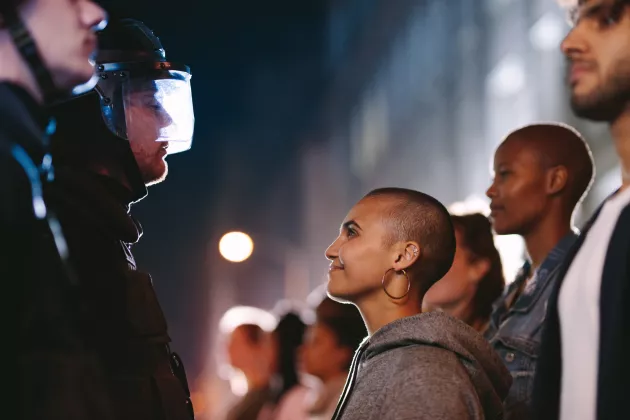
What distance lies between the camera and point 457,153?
94.0 ft

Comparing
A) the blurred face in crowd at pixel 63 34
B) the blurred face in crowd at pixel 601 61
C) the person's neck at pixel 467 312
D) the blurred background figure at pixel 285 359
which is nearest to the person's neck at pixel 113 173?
the blurred face in crowd at pixel 63 34

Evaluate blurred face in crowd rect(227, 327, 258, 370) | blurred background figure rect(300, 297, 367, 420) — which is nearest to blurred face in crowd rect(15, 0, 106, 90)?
blurred background figure rect(300, 297, 367, 420)

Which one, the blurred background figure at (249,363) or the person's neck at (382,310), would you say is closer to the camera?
the person's neck at (382,310)

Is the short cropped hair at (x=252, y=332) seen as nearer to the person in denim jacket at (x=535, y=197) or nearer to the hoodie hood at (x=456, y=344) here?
the person in denim jacket at (x=535, y=197)

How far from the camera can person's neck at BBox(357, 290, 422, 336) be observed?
3.16 metres

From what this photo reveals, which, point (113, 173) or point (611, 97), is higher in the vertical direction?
point (113, 173)

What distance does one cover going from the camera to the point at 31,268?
1.92 metres

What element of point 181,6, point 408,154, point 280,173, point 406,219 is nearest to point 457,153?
point 408,154

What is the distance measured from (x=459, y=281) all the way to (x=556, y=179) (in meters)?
0.65

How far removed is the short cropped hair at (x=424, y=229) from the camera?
3.23 m

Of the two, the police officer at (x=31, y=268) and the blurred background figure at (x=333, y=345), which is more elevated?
the police officer at (x=31, y=268)

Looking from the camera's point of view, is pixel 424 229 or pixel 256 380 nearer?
pixel 424 229

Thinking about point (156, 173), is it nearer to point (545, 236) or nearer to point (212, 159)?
point (545, 236)

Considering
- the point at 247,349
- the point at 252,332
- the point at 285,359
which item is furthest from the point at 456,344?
the point at 252,332
